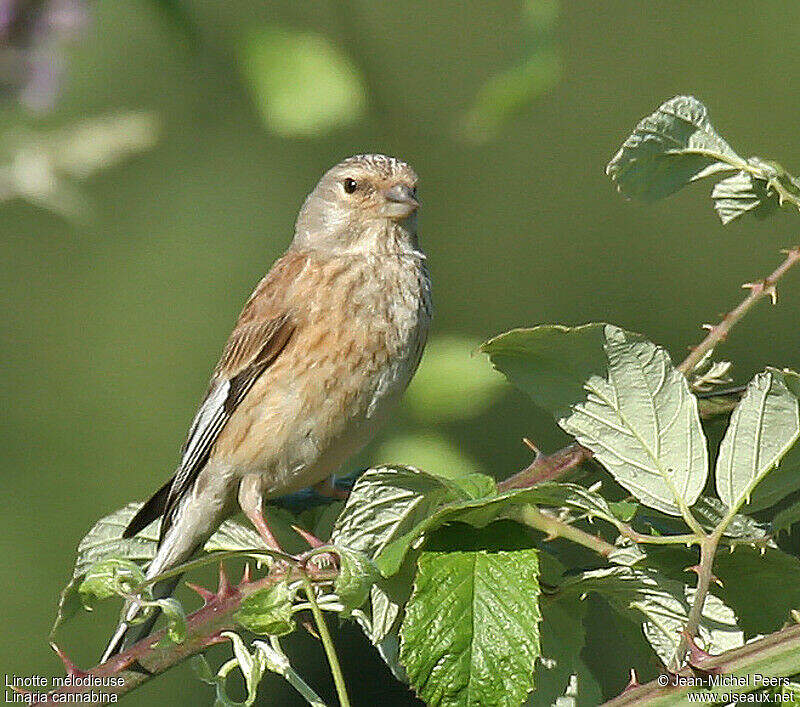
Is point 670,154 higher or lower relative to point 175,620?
higher

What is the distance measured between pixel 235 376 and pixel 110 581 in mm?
1727

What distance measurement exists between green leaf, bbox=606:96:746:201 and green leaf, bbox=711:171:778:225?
0.14ft

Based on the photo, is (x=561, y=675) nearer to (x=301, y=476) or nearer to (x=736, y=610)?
(x=736, y=610)

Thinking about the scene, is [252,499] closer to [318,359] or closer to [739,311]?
[318,359]

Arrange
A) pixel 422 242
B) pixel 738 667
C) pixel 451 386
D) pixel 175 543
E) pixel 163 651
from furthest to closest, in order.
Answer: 1. pixel 422 242
2. pixel 175 543
3. pixel 451 386
4. pixel 163 651
5. pixel 738 667

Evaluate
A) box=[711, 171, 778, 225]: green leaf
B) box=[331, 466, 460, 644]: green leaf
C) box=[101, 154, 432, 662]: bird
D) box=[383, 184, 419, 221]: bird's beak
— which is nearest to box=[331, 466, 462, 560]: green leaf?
box=[331, 466, 460, 644]: green leaf

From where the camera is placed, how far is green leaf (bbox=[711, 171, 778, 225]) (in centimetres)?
168

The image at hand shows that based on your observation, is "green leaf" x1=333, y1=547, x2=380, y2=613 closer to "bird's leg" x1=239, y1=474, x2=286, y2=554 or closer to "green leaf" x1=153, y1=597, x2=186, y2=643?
"green leaf" x1=153, y1=597, x2=186, y2=643

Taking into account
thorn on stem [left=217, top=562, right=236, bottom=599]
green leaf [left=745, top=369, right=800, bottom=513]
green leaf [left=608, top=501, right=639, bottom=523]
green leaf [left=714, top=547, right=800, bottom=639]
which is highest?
thorn on stem [left=217, top=562, right=236, bottom=599]

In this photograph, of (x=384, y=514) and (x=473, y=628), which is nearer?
(x=473, y=628)

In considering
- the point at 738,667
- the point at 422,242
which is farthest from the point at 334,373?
the point at 422,242

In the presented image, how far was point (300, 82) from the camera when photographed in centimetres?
178

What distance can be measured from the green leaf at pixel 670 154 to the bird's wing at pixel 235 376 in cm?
152

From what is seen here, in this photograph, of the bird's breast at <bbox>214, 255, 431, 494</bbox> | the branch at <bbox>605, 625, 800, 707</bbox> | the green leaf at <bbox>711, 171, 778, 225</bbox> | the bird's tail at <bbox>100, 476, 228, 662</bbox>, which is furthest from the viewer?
the bird's breast at <bbox>214, 255, 431, 494</bbox>
